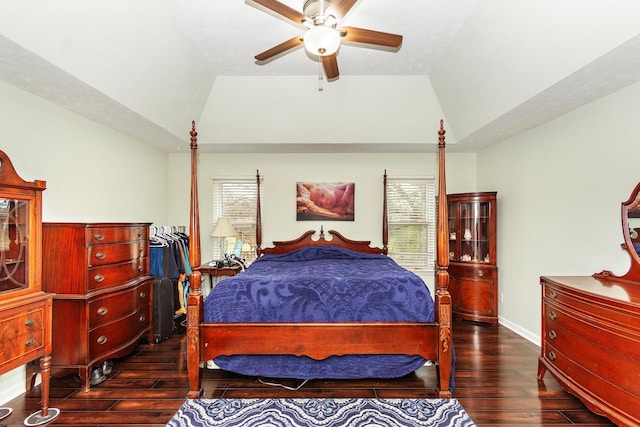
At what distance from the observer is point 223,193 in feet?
16.9

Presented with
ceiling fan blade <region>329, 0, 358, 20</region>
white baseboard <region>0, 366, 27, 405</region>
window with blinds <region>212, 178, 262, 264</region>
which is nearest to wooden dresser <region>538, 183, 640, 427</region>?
ceiling fan blade <region>329, 0, 358, 20</region>

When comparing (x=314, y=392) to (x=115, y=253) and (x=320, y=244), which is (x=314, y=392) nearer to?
(x=115, y=253)

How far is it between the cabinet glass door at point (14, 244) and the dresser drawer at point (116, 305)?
0.60m

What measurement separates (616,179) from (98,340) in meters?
4.60

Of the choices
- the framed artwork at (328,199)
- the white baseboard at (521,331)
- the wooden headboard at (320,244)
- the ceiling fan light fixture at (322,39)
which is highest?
the ceiling fan light fixture at (322,39)

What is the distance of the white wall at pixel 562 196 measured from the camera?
2760mm

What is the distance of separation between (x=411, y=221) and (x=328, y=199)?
135 centimetres

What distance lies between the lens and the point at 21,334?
2133mm

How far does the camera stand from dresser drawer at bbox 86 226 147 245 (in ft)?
8.87

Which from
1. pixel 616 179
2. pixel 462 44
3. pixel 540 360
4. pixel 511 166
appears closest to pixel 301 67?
pixel 462 44

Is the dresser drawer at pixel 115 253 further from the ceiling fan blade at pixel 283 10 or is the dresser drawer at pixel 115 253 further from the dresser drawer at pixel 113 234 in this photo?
the ceiling fan blade at pixel 283 10

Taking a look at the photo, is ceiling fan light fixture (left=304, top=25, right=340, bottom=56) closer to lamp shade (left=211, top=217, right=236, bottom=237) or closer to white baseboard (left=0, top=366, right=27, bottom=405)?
lamp shade (left=211, top=217, right=236, bottom=237)

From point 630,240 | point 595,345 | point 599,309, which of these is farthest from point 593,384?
point 630,240

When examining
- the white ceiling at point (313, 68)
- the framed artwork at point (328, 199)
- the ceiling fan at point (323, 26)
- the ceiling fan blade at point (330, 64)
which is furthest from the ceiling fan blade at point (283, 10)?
the framed artwork at point (328, 199)
